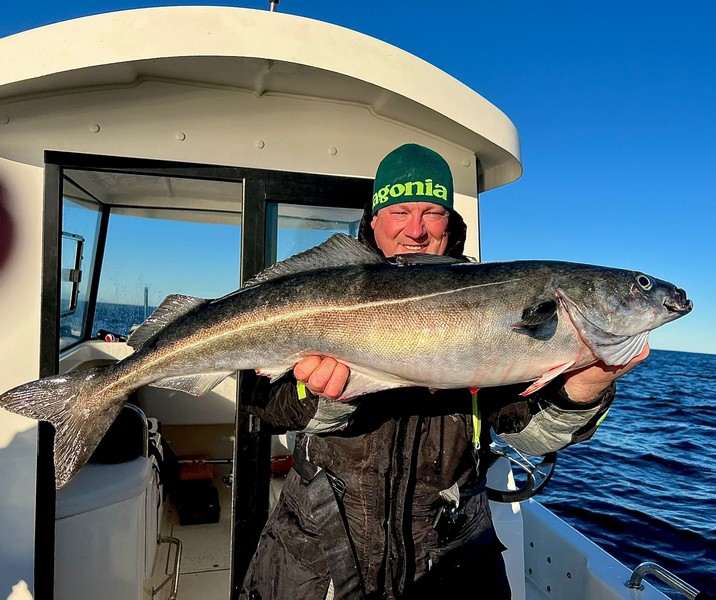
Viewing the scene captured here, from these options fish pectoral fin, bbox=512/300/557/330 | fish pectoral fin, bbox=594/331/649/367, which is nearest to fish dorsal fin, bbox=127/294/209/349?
fish pectoral fin, bbox=512/300/557/330

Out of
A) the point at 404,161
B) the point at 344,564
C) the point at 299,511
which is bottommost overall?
the point at 344,564

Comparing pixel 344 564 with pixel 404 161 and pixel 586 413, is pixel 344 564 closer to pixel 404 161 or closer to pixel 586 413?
pixel 586 413

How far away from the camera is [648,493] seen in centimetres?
1200

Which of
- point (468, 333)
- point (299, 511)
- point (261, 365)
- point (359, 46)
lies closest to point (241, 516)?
point (299, 511)

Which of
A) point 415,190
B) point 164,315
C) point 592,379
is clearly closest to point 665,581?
point 592,379

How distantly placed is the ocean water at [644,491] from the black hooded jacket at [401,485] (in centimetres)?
637

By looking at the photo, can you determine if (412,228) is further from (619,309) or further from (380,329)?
(619,309)

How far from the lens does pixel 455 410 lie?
2.82 meters

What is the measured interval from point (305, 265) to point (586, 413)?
5.08 feet

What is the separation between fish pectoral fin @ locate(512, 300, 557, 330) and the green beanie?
1.03 meters

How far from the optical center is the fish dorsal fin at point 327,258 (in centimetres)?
262

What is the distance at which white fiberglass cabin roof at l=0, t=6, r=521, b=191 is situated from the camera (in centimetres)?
339

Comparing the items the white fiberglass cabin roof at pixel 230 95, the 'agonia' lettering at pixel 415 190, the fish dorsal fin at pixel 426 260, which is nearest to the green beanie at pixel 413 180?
the 'agonia' lettering at pixel 415 190

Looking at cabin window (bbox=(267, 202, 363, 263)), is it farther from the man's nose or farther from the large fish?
the large fish
